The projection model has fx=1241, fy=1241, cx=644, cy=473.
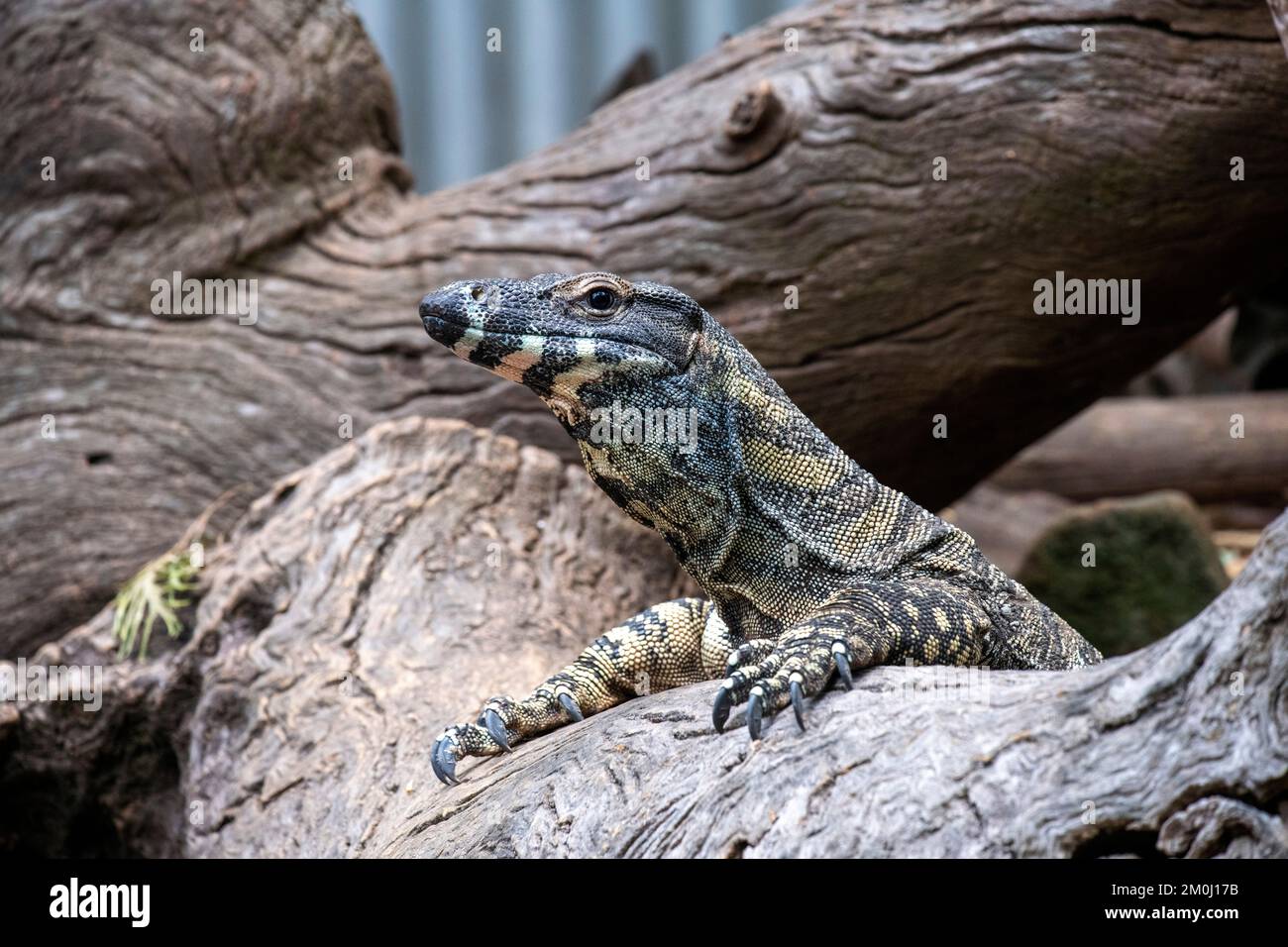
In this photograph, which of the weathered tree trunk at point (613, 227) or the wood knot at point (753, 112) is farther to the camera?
the wood knot at point (753, 112)

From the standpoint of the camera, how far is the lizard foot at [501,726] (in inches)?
182

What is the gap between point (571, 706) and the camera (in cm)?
478

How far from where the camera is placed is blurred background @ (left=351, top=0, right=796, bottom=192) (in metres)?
14.6

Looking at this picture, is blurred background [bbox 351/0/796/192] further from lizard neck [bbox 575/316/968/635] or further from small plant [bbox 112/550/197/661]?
lizard neck [bbox 575/316/968/635]

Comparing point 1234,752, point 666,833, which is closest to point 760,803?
point 666,833

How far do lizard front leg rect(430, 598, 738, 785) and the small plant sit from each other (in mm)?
2669

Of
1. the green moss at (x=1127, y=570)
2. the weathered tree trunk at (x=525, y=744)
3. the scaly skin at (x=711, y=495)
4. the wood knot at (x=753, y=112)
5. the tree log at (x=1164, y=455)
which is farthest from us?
the tree log at (x=1164, y=455)

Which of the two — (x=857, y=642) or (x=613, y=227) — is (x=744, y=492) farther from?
(x=613, y=227)

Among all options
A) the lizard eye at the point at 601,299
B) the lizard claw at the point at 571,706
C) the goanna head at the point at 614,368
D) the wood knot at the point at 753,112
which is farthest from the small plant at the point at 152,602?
the wood knot at the point at 753,112

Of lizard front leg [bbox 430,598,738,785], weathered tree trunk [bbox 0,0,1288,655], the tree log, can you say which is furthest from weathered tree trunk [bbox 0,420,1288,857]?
the tree log

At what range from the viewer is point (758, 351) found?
7.76 m

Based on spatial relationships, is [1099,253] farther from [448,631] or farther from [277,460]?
[277,460]

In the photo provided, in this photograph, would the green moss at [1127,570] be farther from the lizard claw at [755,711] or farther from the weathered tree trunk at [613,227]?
the lizard claw at [755,711]
